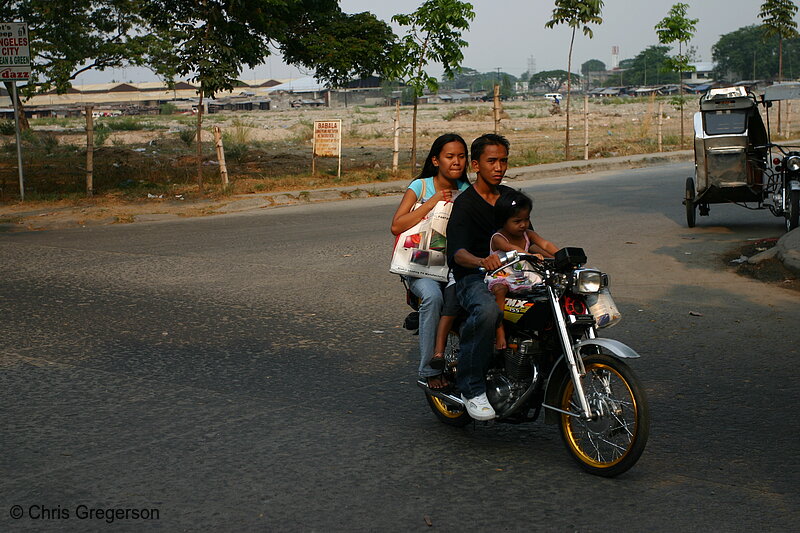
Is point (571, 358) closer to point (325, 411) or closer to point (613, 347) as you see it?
point (613, 347)

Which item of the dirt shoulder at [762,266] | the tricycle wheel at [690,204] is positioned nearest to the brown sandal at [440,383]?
the dirt shoulder at [762,266]

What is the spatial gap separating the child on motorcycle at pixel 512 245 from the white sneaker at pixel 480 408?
11.4 inches

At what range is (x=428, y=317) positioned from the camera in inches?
197

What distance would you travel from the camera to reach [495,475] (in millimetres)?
4379

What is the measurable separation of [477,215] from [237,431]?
5.80 feet

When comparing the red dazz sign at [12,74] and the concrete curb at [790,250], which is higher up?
the red dazz sign at [12,74]

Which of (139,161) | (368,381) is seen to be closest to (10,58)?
(139,161)

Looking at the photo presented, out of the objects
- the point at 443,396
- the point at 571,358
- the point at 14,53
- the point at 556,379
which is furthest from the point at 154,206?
the point at 571,358

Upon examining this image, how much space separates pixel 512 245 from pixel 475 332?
19.1 inches

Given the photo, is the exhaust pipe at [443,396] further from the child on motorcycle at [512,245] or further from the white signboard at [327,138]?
the white signboard at [327,138]

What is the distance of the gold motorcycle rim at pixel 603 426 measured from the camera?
4230mm

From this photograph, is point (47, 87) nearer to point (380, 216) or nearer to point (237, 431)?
point (380, 216)

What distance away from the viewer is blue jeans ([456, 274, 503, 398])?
15.1 feet

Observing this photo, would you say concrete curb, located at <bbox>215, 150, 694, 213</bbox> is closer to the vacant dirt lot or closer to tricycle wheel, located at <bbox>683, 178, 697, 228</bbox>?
the vacant dirt lot
